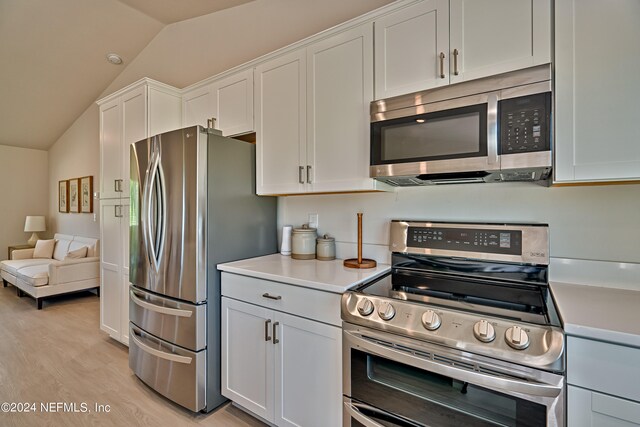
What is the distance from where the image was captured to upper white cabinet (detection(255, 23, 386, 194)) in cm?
167

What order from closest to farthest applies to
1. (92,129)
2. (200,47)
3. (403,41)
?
(403,41) → (200,47) → (92,129)

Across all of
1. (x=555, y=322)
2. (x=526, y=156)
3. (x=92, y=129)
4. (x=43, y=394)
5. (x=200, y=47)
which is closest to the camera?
(x=555, y=322)

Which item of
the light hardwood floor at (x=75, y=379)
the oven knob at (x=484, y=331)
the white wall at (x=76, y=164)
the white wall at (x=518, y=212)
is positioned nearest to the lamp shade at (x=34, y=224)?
the white wall at (x=76, y=164)

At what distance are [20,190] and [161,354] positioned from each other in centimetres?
631

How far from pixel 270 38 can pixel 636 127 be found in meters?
2.41

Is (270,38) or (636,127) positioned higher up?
(270,38)

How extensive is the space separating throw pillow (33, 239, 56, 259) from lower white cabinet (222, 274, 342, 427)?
17.1ft

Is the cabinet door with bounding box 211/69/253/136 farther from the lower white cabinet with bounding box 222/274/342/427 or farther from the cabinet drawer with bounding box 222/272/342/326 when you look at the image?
the lower white cabinet with bounding box 222/274/342/427

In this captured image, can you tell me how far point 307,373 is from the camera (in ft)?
4.90

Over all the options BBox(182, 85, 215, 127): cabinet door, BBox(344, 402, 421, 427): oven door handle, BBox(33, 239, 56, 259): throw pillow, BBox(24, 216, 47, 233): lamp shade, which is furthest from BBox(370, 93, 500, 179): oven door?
BBox(24, 216, 47, 233): lamp shade

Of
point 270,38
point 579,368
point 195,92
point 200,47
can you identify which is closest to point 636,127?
point 579,368

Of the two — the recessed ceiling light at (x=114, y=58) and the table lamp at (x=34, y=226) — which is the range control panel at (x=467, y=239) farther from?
the table lamp at (x=34, y=226)

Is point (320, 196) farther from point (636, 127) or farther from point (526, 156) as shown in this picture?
point (636, 127)

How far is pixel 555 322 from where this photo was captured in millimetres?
979
